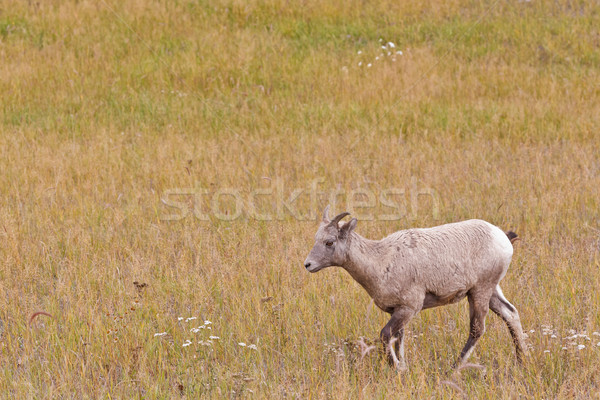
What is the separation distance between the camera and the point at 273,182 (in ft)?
30.8

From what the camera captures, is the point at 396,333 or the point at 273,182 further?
the point at 273,182

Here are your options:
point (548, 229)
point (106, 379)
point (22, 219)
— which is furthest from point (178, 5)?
point (106, 379)

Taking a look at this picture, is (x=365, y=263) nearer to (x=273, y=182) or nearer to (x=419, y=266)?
(x=419, y=266)

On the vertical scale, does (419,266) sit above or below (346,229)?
below

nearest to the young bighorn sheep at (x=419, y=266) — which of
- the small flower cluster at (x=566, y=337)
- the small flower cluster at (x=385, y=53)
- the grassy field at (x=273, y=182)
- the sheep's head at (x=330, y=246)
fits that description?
the sheep's head at (x=330, y=246)

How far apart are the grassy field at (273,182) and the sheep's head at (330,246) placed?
0.76 meters

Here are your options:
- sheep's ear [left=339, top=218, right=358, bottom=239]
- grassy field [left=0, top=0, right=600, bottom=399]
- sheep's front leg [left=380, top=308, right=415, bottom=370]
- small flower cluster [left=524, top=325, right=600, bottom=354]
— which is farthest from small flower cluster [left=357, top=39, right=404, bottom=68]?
sheep's front leg [left=380, top=308, right=415, bottom=370]

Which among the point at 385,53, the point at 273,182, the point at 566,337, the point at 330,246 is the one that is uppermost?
the point at 385,53

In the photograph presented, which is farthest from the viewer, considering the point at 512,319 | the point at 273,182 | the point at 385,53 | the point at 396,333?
the point at 385,53

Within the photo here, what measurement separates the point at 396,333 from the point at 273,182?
16.5ft

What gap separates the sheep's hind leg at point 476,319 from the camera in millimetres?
4758

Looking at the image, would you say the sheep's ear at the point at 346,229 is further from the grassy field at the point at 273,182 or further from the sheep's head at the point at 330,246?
the grassy field at the point at 273,182

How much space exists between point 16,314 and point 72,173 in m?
4.45

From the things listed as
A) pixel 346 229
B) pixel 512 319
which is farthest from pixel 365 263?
pixel 512 319
